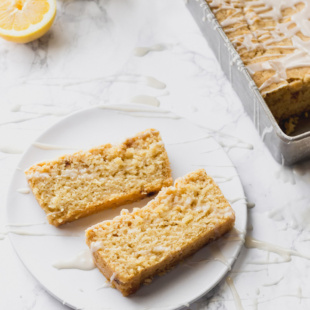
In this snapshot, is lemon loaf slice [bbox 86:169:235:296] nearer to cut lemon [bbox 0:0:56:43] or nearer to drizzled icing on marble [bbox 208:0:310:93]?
drizzled icing on marble [bbox 208:0:310:93]

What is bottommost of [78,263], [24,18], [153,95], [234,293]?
→ [234,293]

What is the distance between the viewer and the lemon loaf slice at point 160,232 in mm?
2404

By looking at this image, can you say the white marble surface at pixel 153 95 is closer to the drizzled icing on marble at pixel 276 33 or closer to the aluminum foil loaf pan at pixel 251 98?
the aluminum foil loaf pan at pixel 251 98

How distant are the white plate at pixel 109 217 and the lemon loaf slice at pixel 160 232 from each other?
60 mm

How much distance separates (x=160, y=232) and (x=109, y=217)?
10.3 inches

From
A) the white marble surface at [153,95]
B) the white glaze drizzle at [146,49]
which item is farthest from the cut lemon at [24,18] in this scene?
the white glaze drizzle at [146,49]

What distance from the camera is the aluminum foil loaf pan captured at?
8.62 ft

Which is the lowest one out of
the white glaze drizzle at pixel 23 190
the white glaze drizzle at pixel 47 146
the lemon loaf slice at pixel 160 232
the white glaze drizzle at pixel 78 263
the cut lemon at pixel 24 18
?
the white glaze drizzle at pixel 78 263

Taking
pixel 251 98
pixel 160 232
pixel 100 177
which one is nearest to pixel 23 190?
pixel 100 177

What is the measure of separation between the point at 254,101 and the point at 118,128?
0.63 metres

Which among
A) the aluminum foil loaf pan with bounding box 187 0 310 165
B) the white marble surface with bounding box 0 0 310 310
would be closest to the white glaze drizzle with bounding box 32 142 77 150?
the white marble surface with bounding box 0 0 310 310

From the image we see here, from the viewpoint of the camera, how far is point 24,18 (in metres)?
3.09

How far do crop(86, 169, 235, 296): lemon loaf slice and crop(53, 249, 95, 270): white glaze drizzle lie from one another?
4 cm

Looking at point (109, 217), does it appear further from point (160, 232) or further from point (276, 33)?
point (276, 33)
